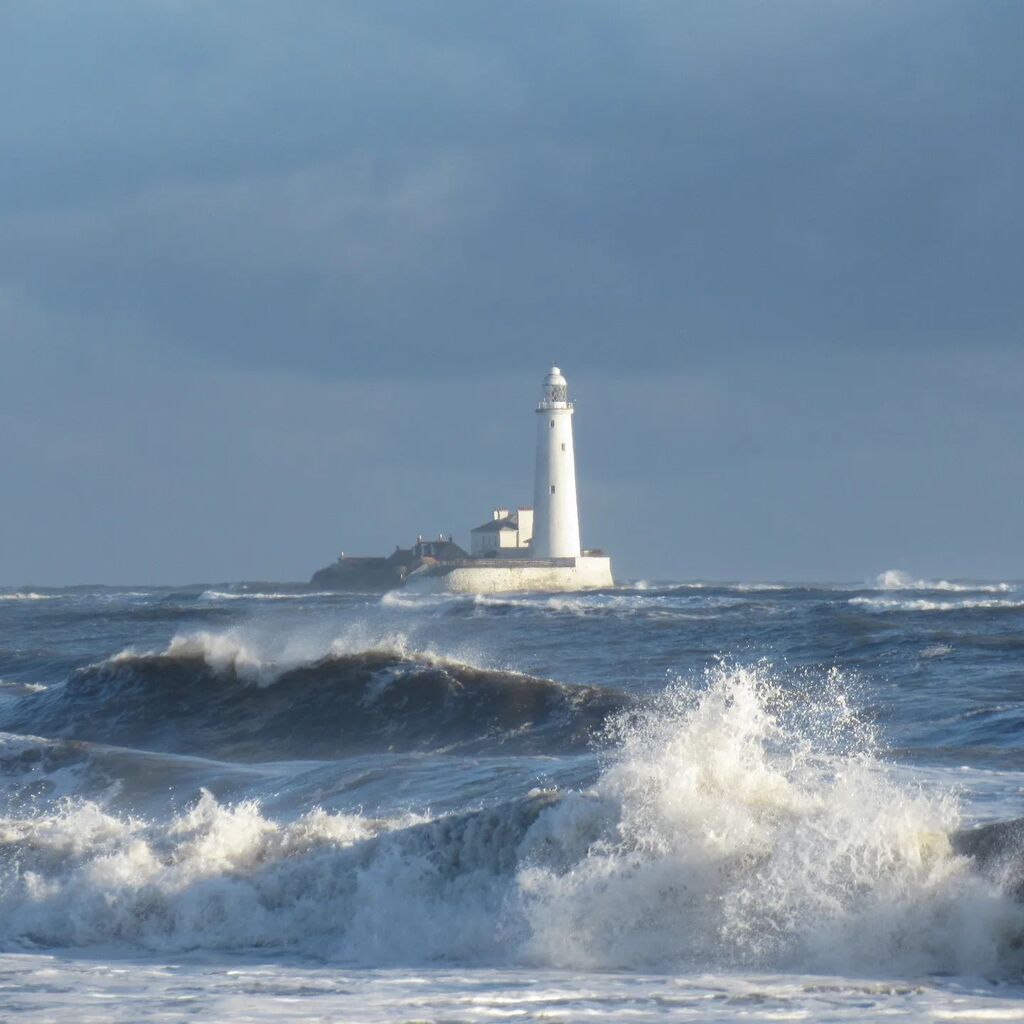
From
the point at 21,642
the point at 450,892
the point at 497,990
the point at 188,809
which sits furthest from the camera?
the point at 21,642

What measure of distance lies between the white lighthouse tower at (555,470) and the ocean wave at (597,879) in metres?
39.3

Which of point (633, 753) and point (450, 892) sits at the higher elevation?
point (633, 753)

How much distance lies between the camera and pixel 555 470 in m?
48.9

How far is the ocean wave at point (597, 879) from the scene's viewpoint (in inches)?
277

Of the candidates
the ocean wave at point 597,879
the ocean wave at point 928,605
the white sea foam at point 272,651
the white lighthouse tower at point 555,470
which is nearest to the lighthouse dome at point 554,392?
the white lighthouse tower at point 555,470

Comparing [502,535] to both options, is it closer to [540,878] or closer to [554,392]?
[554,392]

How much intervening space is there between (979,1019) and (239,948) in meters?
3.68

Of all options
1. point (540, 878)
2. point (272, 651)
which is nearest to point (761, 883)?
point (540, 878)

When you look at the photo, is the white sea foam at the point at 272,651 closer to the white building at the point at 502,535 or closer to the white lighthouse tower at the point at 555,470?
the white lighthouse tower at the point at 555,470

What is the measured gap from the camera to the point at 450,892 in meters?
7.98

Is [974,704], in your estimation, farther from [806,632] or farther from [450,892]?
[806,632]

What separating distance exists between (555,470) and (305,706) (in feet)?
106

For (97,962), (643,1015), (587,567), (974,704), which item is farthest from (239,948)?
(587,567)

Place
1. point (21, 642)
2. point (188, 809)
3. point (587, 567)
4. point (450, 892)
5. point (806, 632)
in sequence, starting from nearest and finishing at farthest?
1. point (450, 892)
2. point (188, 809)
3. point (806, 632)
4. point (21, 642)
5. point (587, 567)
